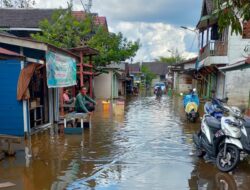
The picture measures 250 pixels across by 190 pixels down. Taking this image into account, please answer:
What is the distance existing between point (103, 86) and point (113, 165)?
81.1ft

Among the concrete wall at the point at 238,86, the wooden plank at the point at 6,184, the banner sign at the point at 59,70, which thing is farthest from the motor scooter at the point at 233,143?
the concrete wall at the point at 238,86

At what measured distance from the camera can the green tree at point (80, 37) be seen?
21.8 meters

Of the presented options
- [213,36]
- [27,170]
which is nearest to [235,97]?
[213,36]

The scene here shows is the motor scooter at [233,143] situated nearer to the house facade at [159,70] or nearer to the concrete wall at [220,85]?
the concrete wall at [220,85]

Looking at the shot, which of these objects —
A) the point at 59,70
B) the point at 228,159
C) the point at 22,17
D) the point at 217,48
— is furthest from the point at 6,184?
the point at 22,17

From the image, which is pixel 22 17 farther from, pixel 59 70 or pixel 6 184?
pixel 6 184

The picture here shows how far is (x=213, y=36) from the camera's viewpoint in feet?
85.1

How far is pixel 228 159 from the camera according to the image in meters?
6.86

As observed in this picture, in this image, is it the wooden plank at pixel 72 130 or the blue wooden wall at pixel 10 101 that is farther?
the wooden plank at pixel 72 130

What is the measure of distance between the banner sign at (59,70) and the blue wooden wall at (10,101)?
117 centimetres

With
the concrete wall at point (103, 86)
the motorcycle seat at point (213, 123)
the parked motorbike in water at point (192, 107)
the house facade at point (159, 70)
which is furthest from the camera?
the house facade at point (159, 70)

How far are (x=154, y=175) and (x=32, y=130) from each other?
5.50 metres

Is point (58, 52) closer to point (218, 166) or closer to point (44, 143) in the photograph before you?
point (44, 143)

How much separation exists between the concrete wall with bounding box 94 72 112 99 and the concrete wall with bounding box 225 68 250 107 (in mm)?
12145
